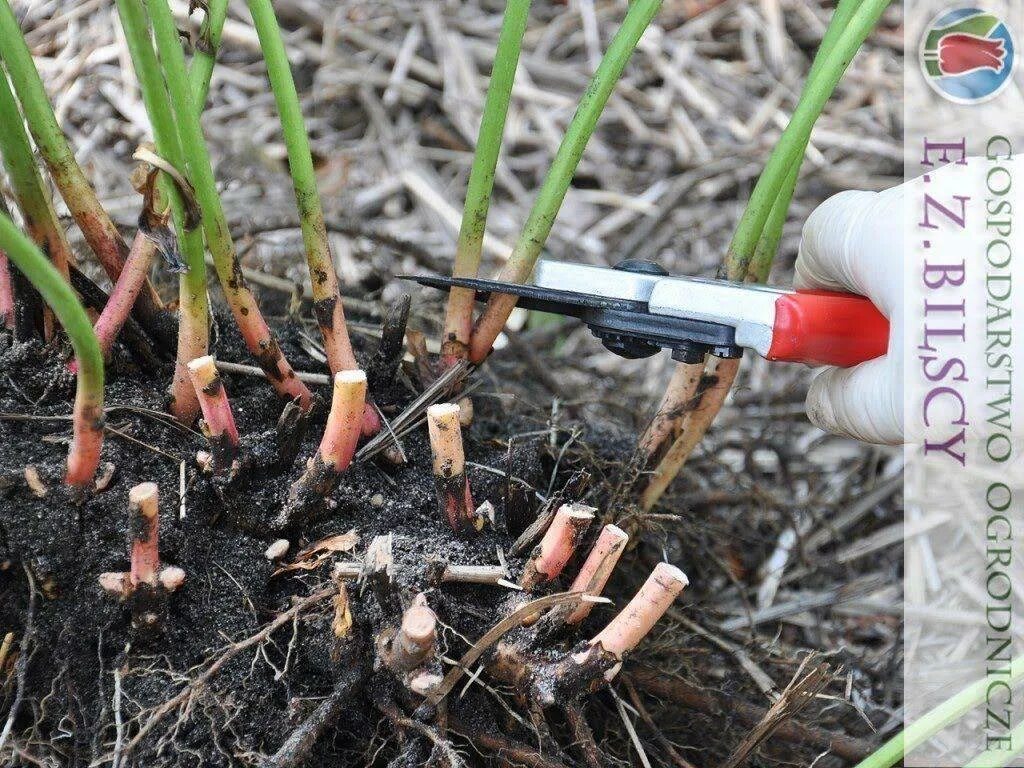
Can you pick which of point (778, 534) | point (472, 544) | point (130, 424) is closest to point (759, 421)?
point (778, 534)

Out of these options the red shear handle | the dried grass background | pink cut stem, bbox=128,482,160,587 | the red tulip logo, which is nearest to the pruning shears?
the red shear handle

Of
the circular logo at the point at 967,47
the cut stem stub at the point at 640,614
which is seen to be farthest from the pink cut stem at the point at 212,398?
the circular logo at the point at 967,47

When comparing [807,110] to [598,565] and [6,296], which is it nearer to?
[598,565]

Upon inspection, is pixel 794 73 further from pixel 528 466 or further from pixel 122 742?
pixel 122 742

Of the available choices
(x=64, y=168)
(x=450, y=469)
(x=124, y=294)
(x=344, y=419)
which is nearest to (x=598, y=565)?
(x=450, y=469)

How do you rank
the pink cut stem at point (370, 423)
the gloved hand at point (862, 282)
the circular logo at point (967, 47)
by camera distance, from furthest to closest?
the circular logo at point (967, 47) → the pink cut stem at point (370, 423) → the gloved hand at point (862, 282)

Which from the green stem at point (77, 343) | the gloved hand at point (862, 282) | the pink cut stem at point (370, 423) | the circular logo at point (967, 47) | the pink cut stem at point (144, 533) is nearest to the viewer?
the green stem at point (77, 343)

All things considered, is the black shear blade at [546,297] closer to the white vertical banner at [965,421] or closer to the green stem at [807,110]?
the green stem at [807,110]

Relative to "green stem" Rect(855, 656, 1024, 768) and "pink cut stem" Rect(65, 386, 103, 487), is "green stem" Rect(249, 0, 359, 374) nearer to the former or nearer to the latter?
"pink cut stem" Rect(65, 386, 103, 487)
